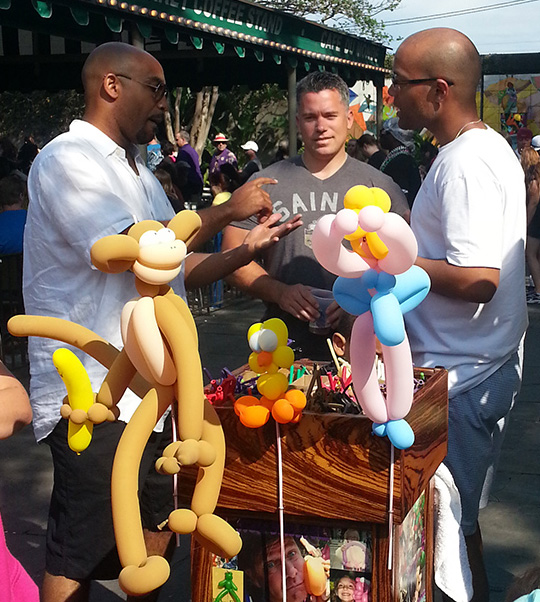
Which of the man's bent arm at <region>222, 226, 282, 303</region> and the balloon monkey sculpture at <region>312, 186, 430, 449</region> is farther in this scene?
the man's bent arm at <region>222, 226, 282, 303</region>

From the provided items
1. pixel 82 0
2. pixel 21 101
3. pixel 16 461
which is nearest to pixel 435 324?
pixel 16 461

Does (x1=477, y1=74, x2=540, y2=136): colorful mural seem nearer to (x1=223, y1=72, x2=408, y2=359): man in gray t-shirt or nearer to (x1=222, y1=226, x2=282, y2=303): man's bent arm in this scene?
(x1=223, y1=72, x2=408, y2=359): man in gray t-shirt

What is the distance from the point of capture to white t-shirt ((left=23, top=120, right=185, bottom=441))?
2.51m

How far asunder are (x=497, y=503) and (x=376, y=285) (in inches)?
117

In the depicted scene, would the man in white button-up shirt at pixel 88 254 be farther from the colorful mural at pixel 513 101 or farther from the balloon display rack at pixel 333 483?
the colorful mural at pixel 513 101

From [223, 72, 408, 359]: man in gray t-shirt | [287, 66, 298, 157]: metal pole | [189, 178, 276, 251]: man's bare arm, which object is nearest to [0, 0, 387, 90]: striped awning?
[287, 66, 298, 157]: metal pole

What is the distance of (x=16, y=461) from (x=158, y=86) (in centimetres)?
302

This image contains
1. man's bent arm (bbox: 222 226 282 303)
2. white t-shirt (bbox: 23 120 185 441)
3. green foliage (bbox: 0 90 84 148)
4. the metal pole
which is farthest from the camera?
green foliage (bbox: 0 90 84 148)

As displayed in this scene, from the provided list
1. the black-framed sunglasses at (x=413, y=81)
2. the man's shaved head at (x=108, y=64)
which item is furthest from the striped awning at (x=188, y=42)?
the black-framed sunglasses at (x=413, y=81)

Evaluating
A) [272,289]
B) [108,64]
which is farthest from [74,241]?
[272,289]

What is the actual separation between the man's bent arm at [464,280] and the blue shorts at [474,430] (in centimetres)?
32

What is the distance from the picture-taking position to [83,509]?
269 cm

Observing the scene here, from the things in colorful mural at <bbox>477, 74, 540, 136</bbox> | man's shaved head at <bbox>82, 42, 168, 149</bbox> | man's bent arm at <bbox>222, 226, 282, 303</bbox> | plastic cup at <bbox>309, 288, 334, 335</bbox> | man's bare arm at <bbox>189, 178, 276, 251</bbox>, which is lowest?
plastic cup at <bbox>309, 288, 334, 335</bbox>

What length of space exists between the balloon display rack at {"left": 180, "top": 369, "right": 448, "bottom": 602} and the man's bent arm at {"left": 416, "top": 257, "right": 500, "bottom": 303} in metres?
0.40
